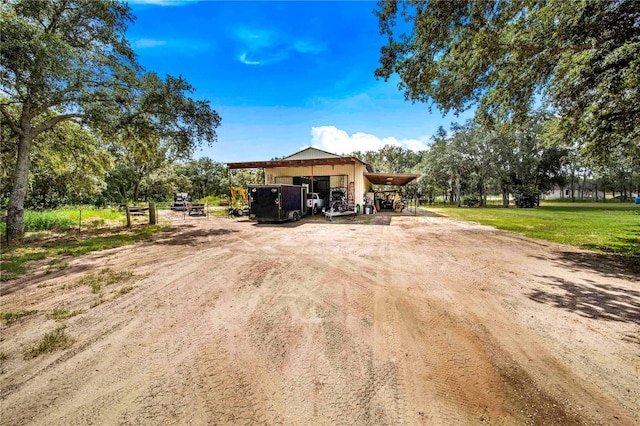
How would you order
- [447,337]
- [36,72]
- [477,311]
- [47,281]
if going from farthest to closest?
[36,72]
[47,281]
[477,311]
[447,337]

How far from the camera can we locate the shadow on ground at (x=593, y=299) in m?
3.50

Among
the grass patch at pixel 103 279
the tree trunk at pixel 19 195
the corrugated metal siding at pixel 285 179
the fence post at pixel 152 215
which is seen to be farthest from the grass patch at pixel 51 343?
the corrugated metal siding at pixel 285 179

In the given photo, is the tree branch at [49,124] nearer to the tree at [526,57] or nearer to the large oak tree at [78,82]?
the large oak tree at [78,82]

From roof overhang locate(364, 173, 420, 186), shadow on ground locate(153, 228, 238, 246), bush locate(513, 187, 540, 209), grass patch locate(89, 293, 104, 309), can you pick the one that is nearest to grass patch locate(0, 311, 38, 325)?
grass patch locate(89, 293, 104, 309)

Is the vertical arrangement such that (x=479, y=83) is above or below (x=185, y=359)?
above

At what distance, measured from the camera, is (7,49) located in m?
6.58

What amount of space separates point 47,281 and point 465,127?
1462 inches

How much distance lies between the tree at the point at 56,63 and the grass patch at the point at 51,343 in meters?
8.17

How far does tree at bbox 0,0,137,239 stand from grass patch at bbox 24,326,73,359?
26.8 feet

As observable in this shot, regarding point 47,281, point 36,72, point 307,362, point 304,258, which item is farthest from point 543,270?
point 36,72

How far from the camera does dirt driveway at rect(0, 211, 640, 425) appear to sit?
197 cm

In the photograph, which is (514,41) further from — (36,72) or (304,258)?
(36,72)

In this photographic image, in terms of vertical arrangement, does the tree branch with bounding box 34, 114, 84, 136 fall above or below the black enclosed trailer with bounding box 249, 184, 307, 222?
above

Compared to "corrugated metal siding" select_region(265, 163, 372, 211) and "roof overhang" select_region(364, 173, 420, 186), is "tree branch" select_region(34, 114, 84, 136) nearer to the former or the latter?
"corrugated metal siding" select_region(265, 163, 372, 211)
